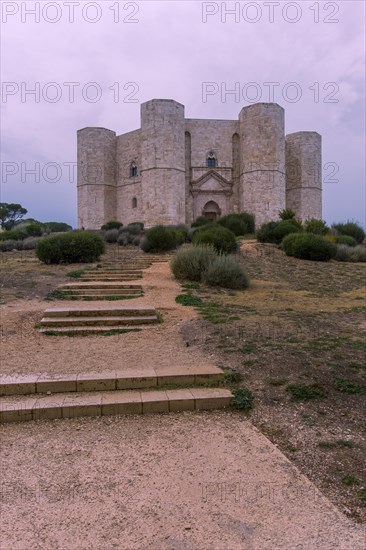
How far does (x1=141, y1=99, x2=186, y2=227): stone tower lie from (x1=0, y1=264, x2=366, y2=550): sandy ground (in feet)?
89.4

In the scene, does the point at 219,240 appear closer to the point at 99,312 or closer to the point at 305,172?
the point at 99,312

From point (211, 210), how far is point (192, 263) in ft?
75.7

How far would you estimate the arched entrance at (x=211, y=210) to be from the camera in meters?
32.8

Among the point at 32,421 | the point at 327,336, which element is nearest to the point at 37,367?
the point at 32,421

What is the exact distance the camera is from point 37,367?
15.2 feet

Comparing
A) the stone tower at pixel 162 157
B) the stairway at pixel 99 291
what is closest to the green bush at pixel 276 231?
the stairway at pixel 99 291

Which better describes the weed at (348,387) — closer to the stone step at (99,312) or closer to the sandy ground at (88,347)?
the sandy ground at (88,347)

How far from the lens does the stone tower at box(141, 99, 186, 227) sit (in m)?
29.9

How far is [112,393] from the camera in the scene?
3932 millimetres

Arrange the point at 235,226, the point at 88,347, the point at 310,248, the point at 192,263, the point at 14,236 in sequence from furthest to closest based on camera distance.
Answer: the point at 14,236 → the point at 235,226 → the point at 310,248 → the point at 192,263 → the point at 88,347

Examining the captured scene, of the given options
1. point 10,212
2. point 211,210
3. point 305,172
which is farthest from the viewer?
point 10,212

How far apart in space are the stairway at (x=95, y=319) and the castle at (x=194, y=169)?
23499mm

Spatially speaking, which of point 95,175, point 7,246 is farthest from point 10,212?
A: point 7,246

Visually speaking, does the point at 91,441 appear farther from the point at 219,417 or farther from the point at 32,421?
the point at 219,417
